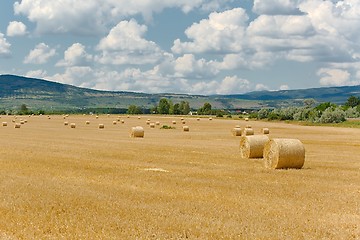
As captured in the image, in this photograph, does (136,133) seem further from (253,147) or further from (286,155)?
(286,155)

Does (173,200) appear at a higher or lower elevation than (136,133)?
higher

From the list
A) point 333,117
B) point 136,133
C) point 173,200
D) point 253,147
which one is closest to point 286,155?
point 253,147

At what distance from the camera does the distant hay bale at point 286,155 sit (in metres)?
25.5

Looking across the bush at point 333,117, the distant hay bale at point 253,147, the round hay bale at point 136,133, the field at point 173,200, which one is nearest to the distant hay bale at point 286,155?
the field at point 173,200

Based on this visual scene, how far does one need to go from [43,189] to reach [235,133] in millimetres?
41612

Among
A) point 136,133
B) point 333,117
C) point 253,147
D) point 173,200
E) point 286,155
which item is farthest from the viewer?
point 333,117

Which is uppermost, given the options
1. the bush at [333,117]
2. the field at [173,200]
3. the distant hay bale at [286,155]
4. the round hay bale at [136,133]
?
the distant hay bale at [286,155]

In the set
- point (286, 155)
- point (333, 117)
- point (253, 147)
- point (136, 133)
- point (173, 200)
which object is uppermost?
point (286, 155)

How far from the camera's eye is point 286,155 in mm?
25438

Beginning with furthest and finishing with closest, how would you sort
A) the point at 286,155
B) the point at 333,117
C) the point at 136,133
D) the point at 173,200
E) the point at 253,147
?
the point at 333,117, the point at 136,133, the point at 253,147, the point at 286,155, the point at 173,200

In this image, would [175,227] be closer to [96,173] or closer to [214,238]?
[214,238]

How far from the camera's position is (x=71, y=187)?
18703 mm

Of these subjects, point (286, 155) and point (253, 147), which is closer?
point (286, 155)

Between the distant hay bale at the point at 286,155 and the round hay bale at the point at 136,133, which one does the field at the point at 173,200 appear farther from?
the round hay bale at the point at 136,133
